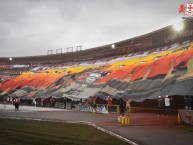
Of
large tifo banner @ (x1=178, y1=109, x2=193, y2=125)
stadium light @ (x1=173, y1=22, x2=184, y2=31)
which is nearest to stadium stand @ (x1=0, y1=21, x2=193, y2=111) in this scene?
stadium light @ (x1=173, y1=22, x2=184, y2=31)

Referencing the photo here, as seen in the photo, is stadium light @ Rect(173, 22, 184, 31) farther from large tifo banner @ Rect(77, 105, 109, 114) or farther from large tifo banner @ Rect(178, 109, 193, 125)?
large tifo banner @ Rect(178, 109, 193, 125)

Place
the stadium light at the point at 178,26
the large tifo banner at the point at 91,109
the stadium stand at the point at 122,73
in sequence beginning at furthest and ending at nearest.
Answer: the stadium light at the point at 178,26, the large tifo banner at the point at 91,109, the stadium stand at the point at 122,73

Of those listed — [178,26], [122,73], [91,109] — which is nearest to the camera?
[91,109]

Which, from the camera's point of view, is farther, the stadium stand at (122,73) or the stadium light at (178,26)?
the stadium light at (178,26)

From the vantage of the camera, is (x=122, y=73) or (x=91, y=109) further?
(x=122, y=73)

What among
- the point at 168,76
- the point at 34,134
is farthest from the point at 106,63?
the point at 34,134

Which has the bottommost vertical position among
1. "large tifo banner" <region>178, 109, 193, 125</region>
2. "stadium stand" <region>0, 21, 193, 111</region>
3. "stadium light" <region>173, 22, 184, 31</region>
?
"large tifo banner" <region>178, 109, 193, 125</region>

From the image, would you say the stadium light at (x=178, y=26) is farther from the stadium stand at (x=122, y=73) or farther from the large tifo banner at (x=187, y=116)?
the large tifo banner at (x=187, y=116)

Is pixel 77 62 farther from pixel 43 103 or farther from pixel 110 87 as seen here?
pixel 110 87

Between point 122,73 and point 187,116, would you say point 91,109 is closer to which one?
point 122,73

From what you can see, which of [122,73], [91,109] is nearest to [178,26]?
[122,73]

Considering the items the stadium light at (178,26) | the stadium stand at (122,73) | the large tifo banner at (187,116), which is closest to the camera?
the large tifo banner at (187,116)

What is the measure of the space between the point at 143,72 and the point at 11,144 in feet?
84.2

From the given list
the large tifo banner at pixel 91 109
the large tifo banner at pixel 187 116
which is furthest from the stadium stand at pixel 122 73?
the large tifo banner at pixel 187 116
